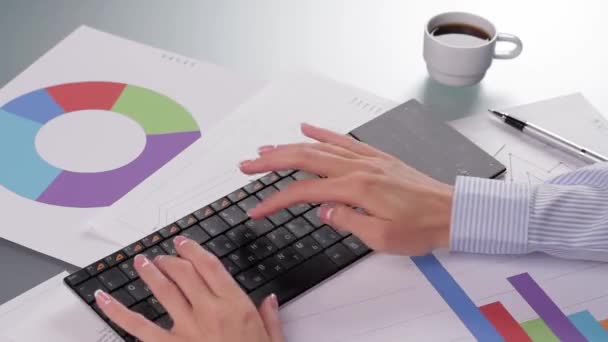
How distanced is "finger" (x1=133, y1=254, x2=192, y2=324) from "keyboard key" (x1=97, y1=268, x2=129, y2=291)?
0.02m

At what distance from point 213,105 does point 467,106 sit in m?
0.34

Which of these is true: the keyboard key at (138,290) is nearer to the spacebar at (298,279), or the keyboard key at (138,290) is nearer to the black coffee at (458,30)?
the spacebar at (298,279)

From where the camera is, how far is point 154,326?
78cm

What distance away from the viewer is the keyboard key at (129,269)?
842 mm

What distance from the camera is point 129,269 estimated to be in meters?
0.85

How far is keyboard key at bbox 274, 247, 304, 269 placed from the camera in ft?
2.87

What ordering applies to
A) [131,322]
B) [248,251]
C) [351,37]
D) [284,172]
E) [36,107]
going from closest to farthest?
[131,322] < [248,251] < [284,172] < [36,107] < [351,37]

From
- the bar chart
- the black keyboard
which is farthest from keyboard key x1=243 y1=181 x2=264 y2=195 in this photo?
the bar chart

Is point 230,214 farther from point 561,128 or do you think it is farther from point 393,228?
point 561,128

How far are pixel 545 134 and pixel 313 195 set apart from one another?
34cm

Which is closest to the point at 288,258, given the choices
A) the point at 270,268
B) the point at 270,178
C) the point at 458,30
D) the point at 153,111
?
the point at 270,268

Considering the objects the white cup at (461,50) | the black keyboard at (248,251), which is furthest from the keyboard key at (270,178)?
the white cup at (461,50)

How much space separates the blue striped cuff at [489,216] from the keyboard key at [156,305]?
311 millimetres

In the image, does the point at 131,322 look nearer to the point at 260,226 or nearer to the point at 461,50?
the point at 260,226
